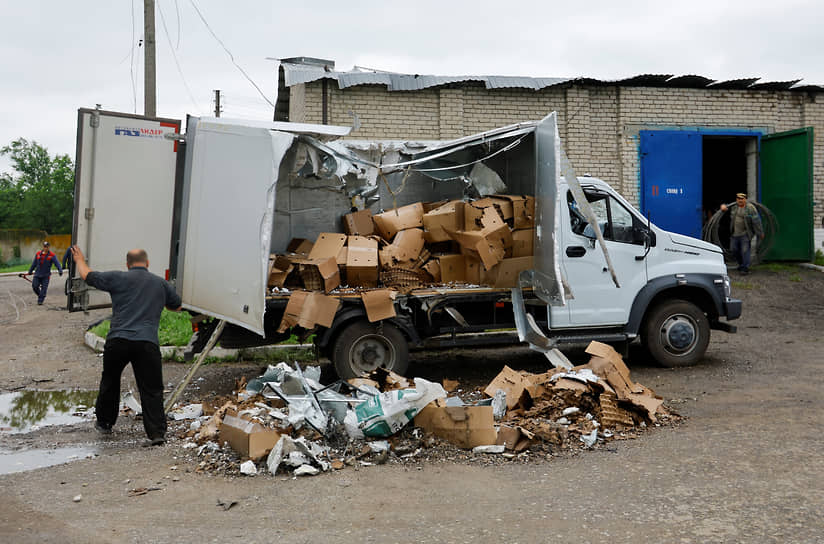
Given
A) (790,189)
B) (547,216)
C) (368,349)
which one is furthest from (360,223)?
(790,189)

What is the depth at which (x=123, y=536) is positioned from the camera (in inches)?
148

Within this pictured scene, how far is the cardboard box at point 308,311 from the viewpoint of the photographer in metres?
7.05

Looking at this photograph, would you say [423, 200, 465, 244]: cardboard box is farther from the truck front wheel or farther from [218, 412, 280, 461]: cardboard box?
[218, 412, 280, 461]: cardboard box

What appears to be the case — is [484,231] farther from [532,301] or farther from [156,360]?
[156,360]

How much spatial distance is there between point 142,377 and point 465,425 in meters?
2.65

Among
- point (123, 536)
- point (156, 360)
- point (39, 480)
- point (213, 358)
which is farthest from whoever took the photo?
point (213, 358)

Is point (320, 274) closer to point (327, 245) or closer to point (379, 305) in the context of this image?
point (327, 245)

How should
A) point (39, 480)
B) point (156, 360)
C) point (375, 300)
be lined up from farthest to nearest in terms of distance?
point (375, 300) → point (156, 360) → point (39, 480)

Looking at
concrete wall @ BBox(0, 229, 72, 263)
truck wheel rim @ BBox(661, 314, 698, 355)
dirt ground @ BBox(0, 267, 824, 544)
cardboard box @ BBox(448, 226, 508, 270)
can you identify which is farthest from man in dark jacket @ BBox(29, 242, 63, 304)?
concrete wall @ BBox(0, 229, 72, 263)

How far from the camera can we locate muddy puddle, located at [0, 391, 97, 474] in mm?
5234

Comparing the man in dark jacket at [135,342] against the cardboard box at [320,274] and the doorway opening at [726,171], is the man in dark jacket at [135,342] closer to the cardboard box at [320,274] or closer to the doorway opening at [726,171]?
the cardboard box at [320,274]

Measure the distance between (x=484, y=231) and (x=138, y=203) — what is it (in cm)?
363

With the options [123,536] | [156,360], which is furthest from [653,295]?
[123,536]

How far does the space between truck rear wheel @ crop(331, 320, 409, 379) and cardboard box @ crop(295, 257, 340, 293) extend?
0.51 metres
